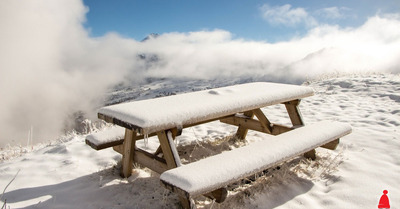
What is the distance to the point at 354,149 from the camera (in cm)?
441

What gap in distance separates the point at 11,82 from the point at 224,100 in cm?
11294

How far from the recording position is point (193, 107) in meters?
2.93

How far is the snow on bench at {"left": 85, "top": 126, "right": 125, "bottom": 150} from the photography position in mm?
3427

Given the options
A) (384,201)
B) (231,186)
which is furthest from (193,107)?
(384,201)

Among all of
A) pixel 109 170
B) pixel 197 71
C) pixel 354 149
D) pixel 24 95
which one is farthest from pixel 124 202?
pixel 197 71

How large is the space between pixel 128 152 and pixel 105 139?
13.2 inches

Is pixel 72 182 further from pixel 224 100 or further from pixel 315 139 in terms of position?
pixel 315 139

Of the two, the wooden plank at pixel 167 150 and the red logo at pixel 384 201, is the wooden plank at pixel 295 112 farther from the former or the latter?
the wooden plank at pixel 167 150

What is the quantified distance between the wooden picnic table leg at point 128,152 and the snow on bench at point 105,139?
0.19 metres

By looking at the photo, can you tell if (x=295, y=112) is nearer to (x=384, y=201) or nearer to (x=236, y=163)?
(x=384, y=201)

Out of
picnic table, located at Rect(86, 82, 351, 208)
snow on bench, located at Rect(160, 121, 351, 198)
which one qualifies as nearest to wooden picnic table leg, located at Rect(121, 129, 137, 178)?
picnic table, located at Rect(86, 82, 351, 208)

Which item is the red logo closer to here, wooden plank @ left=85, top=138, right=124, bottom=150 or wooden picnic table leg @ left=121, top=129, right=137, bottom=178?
wooden picnic table leg @ left=121, top=129, right=137, bottom=178

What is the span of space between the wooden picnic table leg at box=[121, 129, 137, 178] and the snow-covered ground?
10 centimetres

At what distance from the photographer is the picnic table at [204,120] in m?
2.24
